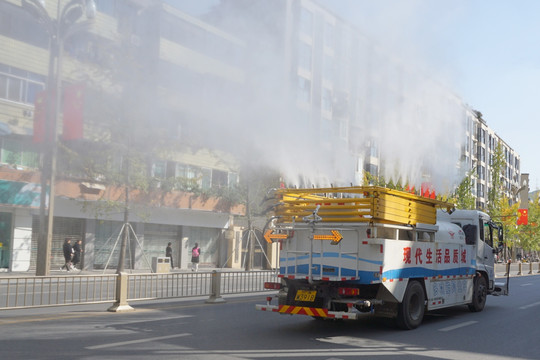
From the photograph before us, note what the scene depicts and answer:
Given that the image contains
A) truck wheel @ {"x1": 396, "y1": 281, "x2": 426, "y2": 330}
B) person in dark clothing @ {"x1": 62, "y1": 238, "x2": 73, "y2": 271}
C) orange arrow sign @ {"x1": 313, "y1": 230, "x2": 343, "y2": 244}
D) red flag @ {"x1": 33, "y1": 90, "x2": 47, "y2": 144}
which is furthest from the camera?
person in dark clothing @ {"x1": 62, "y1": 238, "x2": 73, "y2": 271}

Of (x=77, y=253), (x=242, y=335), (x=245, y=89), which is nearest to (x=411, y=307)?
(x=242, y=335)

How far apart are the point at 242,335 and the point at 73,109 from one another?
7.39m

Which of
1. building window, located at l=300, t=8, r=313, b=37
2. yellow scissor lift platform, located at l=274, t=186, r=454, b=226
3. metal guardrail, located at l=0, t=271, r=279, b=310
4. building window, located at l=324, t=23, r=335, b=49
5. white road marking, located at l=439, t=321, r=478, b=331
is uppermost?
building window, located at l=300, t=8, r=313, b=37

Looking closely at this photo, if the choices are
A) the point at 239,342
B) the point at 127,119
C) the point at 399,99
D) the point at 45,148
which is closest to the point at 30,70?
the point at 45,148

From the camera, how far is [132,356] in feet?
23.3

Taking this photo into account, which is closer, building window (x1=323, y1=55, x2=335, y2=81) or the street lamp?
building window (x1=323, y1=55, x2=335, y2=81)

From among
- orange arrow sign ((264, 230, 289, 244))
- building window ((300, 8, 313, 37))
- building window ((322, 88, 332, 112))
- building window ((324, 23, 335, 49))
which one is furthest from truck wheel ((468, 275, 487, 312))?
building window ((300, 8, 313, 37))

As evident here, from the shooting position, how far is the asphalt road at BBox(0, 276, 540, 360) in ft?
24.6

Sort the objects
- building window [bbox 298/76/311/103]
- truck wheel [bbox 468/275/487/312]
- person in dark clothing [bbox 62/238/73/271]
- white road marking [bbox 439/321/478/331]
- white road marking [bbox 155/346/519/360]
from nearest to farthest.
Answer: white road marking [bbox 155/346/519/360], white road marking [bbox 439/321/478/331], building window [bbox 298/76/311/103], truck wheel [bbox 468/275/487/312], person in dark clothing [bbox 62/238/73/271]

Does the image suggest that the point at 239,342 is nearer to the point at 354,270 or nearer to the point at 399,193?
the point at 354,270

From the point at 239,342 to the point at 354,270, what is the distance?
2.20 metres

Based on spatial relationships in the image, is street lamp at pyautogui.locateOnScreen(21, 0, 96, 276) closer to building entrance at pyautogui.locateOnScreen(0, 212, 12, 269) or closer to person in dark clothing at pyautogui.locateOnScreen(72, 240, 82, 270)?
building entrance at pyautogui.locateOnScreen(0, 212, 12, 269)

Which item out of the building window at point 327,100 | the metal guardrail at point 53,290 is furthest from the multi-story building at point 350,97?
the metal guardrail at point 53,290

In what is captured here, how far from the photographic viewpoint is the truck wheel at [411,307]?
9742mm
